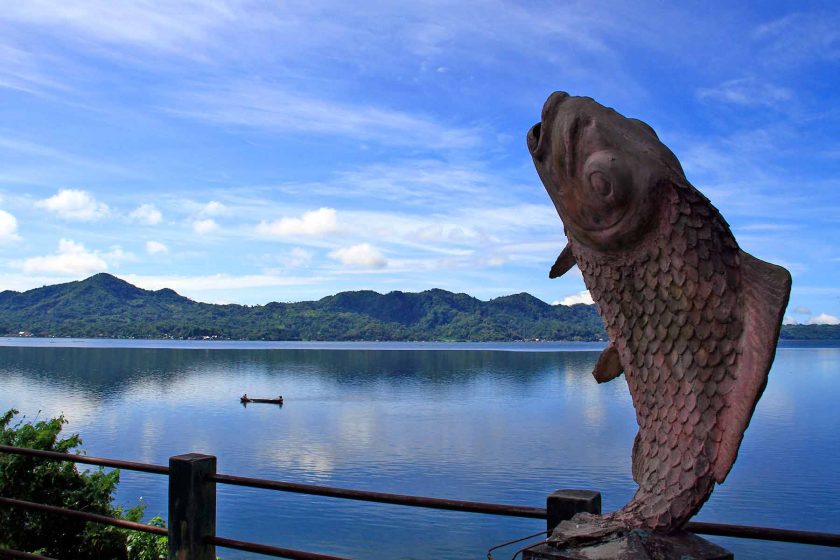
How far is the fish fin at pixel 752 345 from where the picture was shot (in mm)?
1839

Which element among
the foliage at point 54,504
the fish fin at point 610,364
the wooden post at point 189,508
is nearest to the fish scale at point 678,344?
the fish fin at point 610,364

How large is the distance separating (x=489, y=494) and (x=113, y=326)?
168563 millimetres

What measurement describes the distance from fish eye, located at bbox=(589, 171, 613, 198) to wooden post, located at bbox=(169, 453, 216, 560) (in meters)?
2.12

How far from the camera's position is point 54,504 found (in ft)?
27.9

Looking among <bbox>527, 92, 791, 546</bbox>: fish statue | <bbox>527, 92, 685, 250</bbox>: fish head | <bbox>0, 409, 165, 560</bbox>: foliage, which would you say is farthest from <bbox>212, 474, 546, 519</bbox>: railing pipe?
<bbox>0, 409, 165, 560</bbox>: foliage

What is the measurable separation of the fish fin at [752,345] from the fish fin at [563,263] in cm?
60

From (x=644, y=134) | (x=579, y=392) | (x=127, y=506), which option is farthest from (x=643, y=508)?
(x=579, y=392)

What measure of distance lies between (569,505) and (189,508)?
175 centimetres

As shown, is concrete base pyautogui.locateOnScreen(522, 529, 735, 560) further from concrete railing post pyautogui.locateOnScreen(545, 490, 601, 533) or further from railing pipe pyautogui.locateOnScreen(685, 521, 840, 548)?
concrete railing post pyautogui.locateOnScreen(545, 490, 601, 533)

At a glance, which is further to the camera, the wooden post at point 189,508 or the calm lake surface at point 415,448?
the calm lake surface at point 415,448

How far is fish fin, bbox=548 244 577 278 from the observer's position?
94.9 inches

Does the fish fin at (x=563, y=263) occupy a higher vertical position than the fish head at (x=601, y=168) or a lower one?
lower

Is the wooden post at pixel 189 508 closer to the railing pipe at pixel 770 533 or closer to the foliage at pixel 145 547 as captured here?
the railing pipe at pixel 770 533

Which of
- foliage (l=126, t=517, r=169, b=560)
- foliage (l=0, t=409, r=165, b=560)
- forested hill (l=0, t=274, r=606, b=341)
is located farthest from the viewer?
forested hill (l=0, t=274, r=606, b=341)
